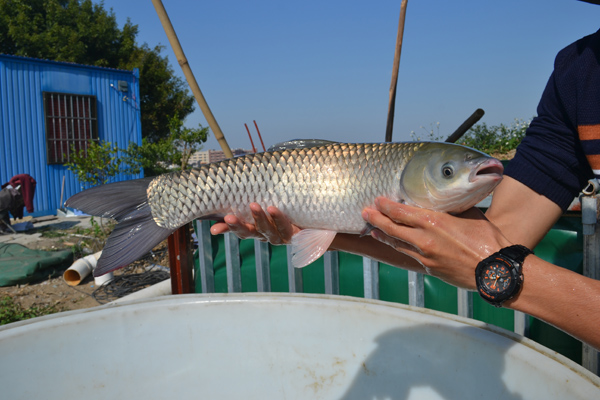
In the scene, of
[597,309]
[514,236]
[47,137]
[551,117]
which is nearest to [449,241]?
[597,309]

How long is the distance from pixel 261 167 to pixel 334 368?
34.5 inches

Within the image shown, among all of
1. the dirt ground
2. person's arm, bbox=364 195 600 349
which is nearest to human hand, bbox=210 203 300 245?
person's arm, bbox=364 195 600 349

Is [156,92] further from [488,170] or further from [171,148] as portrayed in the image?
[488,170]

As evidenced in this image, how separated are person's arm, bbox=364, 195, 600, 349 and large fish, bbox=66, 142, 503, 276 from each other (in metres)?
0.10

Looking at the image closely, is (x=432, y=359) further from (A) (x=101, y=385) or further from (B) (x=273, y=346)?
(A) (x=101, y=385)

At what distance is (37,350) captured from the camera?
1.71 metres

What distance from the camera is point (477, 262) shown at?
4.70 feet

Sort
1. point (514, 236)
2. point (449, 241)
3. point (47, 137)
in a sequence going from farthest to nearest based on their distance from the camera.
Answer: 1. point (47, 137)
2. point (514, 236)
3. point (449, 241)

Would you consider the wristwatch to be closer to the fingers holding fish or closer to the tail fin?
the fingers holding fish

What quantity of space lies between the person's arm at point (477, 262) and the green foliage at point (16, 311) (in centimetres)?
467

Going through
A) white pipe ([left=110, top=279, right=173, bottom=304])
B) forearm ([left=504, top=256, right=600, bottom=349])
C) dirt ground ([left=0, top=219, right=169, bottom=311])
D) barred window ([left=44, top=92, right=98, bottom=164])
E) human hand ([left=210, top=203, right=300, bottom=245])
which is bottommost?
dirt ground ([left=0, top=219, right=169, bottom=311])

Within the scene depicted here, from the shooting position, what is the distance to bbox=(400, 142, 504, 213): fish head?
57.7 inches

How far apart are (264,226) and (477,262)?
85cm

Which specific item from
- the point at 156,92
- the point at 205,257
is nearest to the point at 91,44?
the point at 156,92
